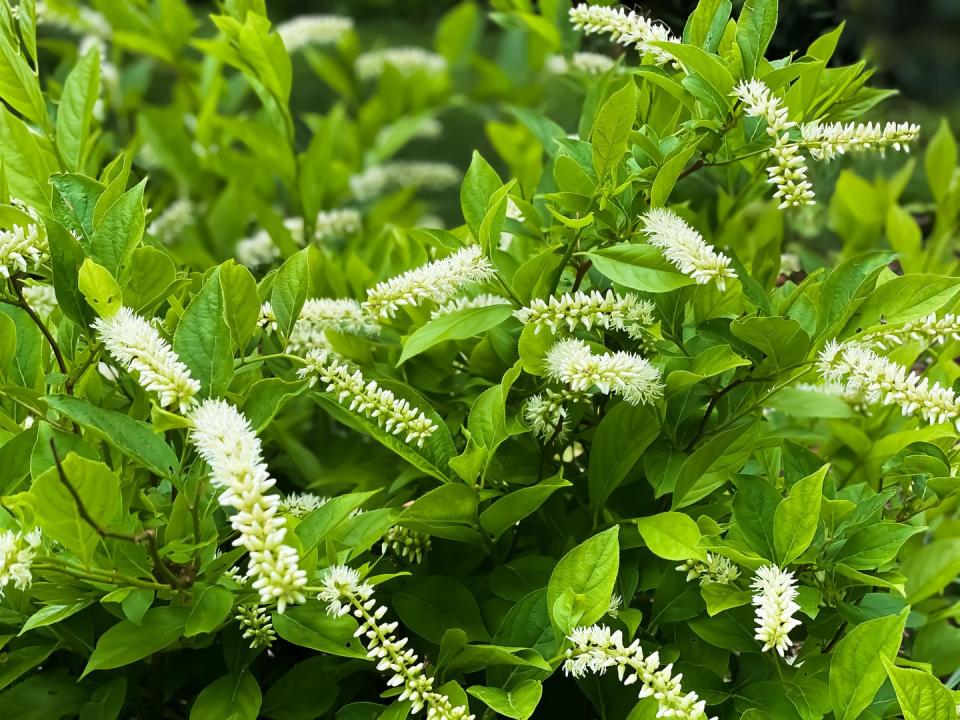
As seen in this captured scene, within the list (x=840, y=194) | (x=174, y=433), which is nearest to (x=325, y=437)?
(x=174, y=433)

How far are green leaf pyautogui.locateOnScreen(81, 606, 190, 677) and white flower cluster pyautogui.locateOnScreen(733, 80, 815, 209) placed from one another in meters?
0.49

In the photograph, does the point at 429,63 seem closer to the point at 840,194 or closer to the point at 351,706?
the point at 840,194

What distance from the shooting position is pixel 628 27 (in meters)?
0.78

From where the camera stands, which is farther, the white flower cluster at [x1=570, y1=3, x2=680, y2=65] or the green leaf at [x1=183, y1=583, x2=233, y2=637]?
the white flower cluster at [x1=570, y1=3, x2=680, y2=65]

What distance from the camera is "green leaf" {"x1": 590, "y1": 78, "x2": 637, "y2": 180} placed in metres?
0.69

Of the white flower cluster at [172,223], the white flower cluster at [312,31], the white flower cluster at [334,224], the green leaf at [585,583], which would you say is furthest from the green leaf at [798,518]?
the white flower cluster at [312,31]

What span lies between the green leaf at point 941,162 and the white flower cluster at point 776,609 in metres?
0.87

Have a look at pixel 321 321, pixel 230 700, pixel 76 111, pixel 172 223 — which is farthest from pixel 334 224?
pixel 230 700

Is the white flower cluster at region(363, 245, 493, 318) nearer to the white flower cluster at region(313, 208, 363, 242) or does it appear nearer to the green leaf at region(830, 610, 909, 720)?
the green leaf at region(830, 610, 909, 720)

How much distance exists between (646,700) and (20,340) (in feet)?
1.68

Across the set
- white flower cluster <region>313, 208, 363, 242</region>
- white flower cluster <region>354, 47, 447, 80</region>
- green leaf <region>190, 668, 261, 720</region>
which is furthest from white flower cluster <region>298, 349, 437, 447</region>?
white flower cluster <region>354, 47, 447, 80</region>

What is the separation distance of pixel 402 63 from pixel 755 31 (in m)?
1.24

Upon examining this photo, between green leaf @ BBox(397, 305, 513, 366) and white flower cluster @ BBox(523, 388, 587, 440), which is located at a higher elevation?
green leaf @ BBox(397, 305, 513, 366)

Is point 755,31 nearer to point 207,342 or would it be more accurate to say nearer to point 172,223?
point 207,342
